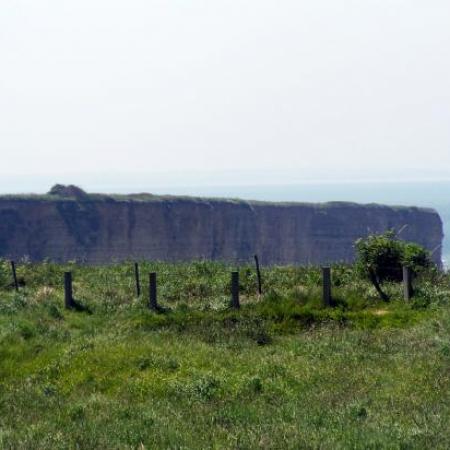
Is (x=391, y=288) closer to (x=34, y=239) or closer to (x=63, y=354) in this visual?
(x=63, y=354)

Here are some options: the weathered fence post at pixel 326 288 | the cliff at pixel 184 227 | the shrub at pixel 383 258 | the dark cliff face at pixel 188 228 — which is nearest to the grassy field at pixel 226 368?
the weathered fence post at pixel 326 288

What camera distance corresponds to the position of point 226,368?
1695cm

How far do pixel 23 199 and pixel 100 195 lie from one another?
12984mm

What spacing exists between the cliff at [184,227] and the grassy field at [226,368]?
296 feet

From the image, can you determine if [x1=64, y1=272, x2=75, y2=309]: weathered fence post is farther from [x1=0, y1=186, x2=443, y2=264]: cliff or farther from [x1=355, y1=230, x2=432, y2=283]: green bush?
[x1=0, y1=186, x2=443, y2=264]: cliff

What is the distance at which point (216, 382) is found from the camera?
15.3 metres

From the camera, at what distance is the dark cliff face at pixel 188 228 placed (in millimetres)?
118688

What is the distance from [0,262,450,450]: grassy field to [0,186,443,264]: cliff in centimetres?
9032

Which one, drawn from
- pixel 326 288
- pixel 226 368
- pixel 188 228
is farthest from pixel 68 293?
pixel 188 228

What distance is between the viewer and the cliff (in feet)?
389

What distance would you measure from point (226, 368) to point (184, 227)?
11503 centimetres

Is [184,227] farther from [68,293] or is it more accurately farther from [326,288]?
[326,288]

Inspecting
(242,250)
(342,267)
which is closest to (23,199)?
(242,250)

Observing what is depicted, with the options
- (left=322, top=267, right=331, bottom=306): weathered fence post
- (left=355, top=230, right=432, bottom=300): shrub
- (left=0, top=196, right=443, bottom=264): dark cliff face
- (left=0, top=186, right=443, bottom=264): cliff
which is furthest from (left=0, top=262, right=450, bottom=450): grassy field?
(left=0, top=186, right=443, bottom=264): cliff
